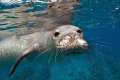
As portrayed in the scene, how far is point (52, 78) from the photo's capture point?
14227 mm

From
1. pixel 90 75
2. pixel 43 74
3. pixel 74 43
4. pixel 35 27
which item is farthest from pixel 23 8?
pixel 90 75

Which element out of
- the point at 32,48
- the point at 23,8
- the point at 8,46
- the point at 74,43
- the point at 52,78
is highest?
the point at 23,8

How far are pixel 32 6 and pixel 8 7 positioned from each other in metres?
1.25

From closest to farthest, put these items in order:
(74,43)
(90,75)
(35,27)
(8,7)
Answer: (74,43), (8,7), (35,27), (90,75)

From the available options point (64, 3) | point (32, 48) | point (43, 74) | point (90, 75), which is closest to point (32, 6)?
point (64, 3)

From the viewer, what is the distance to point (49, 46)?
3.79 metres

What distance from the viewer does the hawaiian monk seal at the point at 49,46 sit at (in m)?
2.57

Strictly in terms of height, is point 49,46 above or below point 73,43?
below

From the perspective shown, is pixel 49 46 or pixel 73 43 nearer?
pixel 73 43

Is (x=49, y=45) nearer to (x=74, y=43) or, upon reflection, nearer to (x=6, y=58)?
(x=74, y=43)

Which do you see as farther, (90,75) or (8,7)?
(90,75)

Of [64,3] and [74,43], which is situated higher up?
[64,3]

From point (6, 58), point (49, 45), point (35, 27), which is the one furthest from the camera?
point (35, 27)

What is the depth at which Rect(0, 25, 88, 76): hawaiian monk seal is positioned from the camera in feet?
8.42
